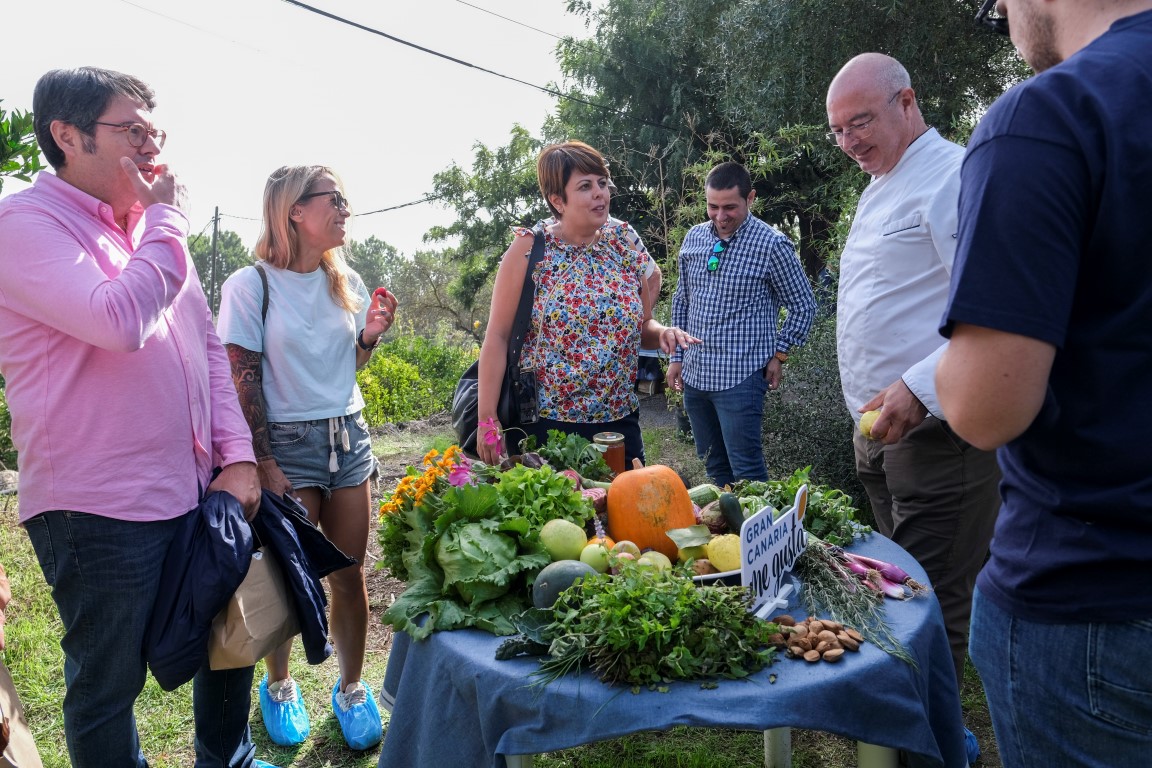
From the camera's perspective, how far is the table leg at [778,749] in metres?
2.78

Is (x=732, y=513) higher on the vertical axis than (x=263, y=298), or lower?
lower

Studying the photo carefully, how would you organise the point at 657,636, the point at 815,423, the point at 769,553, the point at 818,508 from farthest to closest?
the point at 815,423, the point at 818,508, the point at 769,553, the point at 657,636

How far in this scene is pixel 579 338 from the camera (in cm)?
310

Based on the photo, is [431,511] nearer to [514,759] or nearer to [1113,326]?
[514,759]

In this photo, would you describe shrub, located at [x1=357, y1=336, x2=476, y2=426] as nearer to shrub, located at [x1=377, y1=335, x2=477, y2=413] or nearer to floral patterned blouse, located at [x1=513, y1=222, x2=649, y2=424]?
shrub, located at [x1=377, y1=335, x2=477, y2=413]

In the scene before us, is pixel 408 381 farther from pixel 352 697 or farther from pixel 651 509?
pixel 651 509

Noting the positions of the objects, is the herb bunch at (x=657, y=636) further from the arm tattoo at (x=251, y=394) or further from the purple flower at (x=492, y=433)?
the arm tattoo at (x=251, y=394)

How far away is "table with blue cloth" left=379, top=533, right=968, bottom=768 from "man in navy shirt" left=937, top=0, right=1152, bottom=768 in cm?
34

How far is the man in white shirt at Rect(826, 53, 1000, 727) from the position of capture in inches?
99.0

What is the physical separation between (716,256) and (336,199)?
2.51 metres

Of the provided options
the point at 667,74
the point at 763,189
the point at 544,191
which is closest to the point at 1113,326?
the point at 544,191

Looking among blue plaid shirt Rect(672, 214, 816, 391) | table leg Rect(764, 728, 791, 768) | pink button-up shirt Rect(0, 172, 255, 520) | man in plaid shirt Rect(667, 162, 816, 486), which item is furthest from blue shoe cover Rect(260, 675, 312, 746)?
blue plaid shirt Rect(672, 214, 816, 391)

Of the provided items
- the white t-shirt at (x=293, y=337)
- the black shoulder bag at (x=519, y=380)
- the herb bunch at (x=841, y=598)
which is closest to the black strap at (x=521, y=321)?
the black shoulder bag at (x=519, y=380)

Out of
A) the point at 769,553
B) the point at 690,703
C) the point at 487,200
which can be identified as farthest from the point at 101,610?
the point at 487,200
